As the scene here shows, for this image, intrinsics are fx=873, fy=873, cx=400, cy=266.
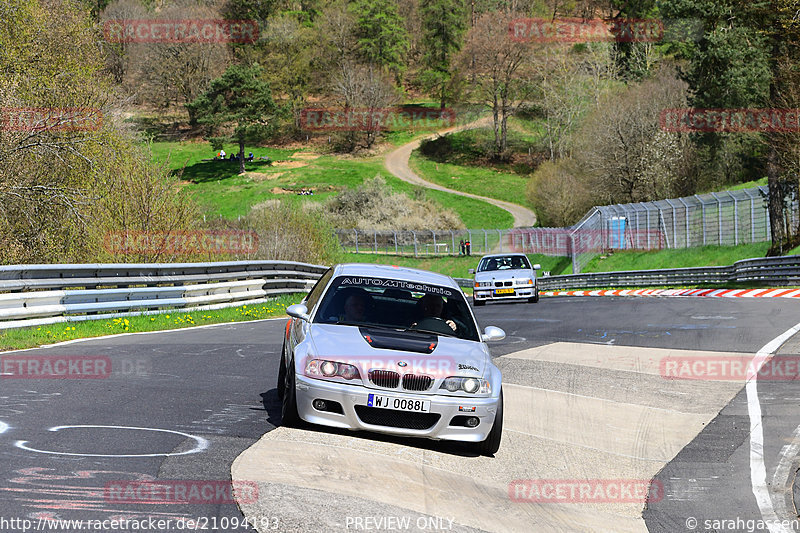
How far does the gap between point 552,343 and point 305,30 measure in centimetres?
10932

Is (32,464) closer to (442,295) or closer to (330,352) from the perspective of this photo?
(330,352)

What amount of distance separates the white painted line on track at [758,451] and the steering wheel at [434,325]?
2861 millimetres

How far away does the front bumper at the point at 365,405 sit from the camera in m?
6.93

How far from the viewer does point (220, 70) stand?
4454 inches

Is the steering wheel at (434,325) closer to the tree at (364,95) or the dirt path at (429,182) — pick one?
the dirt path at (429,182)

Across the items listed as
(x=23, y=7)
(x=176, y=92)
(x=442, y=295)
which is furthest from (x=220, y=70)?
(x=442, y=295)

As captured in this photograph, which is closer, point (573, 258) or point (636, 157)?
point (573, 258)

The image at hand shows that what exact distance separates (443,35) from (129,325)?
349 ft

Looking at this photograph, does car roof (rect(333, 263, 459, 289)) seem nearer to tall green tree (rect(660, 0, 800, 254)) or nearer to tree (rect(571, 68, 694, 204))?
tall green tree (rect(660, 0, 800, 254))

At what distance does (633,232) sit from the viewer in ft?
156

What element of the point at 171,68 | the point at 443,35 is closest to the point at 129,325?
the point at 171,68

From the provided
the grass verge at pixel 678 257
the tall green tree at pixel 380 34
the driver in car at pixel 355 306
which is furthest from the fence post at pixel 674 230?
the tall green tree at pixel 380 34

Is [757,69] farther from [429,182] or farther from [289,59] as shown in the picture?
[289,59]

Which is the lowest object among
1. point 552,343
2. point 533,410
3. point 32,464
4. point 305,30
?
point 552,343
